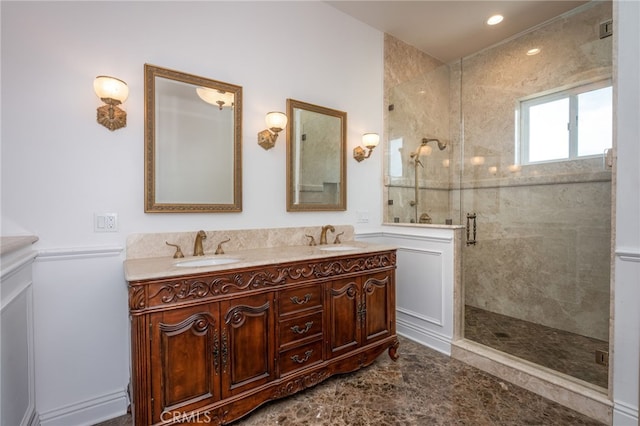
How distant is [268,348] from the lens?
169cm

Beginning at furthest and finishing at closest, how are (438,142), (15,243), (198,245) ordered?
(438,142)
(198,245)
(15,243)

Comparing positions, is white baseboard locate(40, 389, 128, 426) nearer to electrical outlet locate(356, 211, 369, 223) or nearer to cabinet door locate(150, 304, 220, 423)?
cabinet door locate(150, 304, 220, 423)

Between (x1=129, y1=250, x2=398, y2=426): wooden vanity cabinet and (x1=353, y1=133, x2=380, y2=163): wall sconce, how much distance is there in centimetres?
111

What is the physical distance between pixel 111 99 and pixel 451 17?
3003 millimetres

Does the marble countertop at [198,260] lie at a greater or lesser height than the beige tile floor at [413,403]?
greater

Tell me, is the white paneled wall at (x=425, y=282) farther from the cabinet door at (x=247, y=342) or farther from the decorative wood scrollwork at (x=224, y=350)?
the decorative wood scrollwork at (x=224, y=350)

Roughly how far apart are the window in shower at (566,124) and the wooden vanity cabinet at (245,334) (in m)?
1.94

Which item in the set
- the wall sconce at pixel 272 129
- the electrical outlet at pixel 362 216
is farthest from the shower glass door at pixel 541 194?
the wall sconce at pixel 272 129

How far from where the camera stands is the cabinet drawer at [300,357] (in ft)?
5.78

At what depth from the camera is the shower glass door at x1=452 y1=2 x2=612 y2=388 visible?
2191 mm

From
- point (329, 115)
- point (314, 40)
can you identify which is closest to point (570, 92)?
point (329, 115)

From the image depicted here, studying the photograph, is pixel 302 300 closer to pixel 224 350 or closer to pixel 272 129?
pixel 224 350

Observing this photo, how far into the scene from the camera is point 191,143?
6.48ft

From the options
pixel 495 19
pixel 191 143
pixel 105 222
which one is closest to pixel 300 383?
pixel 105 222
